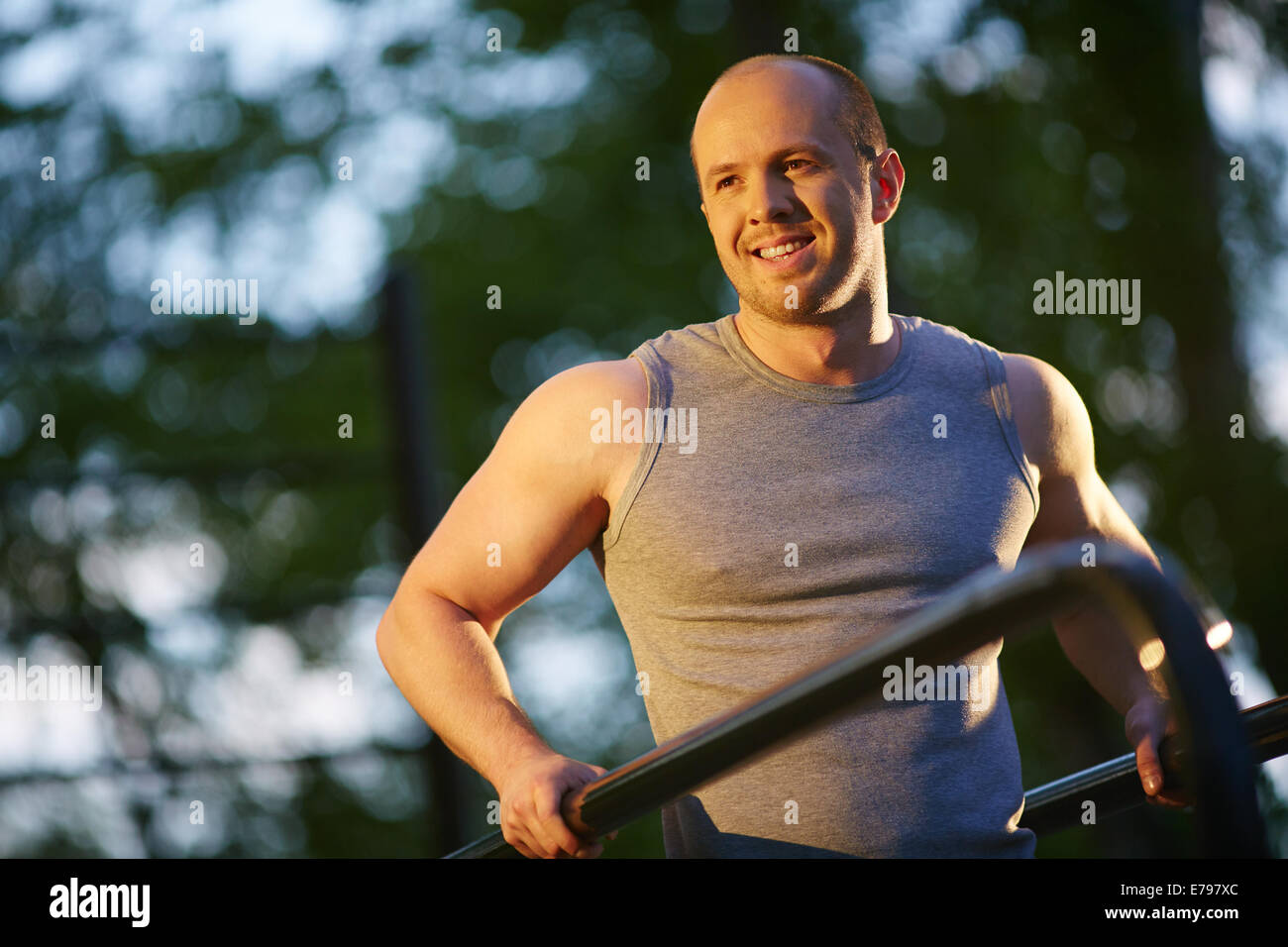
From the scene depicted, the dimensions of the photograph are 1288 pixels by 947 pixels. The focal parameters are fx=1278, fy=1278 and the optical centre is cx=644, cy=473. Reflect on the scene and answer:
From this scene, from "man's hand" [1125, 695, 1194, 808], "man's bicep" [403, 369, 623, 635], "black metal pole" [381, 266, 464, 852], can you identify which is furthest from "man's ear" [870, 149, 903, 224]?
"black metal pole" [381, 266, 464, 852]

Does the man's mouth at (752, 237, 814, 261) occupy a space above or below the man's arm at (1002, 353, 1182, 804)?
above

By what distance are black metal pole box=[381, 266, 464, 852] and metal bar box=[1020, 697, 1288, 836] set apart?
2020 millimetres

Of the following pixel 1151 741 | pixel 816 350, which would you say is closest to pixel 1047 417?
pixel 816 350

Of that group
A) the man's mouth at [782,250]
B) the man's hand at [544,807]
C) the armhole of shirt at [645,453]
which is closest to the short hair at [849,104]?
the man's mouth at [782,250]

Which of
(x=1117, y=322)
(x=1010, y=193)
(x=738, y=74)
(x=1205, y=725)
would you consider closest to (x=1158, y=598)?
(x=1205, y=725)

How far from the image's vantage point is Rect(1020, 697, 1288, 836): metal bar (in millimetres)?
1091

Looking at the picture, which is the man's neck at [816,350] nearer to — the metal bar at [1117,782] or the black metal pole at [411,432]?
the metal bar at [1117,782]

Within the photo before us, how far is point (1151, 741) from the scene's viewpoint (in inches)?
46.9

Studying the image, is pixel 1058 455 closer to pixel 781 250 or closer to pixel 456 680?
pixel 781 250

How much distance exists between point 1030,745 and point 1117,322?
1.70m

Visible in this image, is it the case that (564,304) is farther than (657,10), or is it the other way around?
(564,304)

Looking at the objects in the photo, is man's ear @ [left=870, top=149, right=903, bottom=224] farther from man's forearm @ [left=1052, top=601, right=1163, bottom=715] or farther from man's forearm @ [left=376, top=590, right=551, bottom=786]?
man's forearm @ [left=376, top=590, right=551, bottom=786]

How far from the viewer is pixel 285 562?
5.55m
